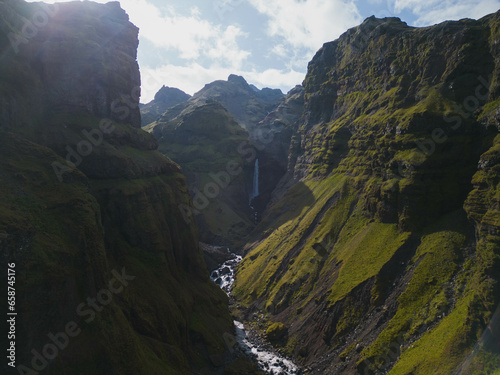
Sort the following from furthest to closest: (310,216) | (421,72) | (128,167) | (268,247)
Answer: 1. (268,247)
2. (310,216)
3. (421,72)
4. (128,167)

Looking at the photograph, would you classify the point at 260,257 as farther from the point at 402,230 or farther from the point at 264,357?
the point at 402,230

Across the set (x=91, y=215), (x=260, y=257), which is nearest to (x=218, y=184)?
(x=260, y=257)

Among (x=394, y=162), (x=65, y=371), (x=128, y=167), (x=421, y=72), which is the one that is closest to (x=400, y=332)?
(x=394, y=162)

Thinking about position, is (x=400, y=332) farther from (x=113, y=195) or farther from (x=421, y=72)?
→ (x=421, y=72)

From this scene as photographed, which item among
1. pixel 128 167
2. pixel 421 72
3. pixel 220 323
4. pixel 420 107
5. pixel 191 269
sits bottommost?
pixel 220 323

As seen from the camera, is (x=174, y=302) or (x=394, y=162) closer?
(x=174, y=302)

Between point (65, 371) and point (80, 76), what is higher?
point (80, 76)
